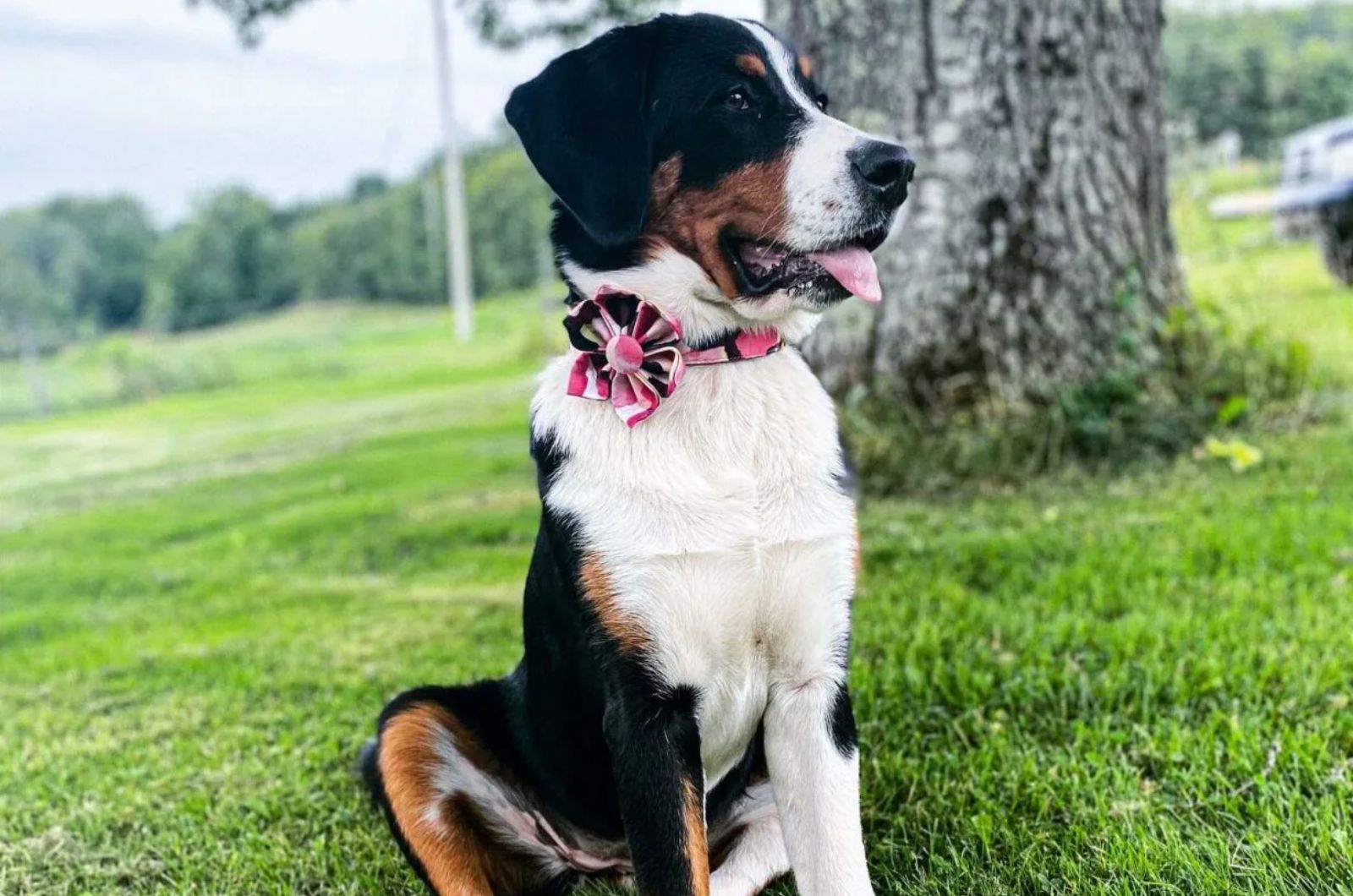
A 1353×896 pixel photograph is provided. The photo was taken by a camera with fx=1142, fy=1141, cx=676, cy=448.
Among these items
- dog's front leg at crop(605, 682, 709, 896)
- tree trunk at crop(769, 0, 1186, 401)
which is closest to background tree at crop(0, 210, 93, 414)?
tree trunk at crop(769, 0, 1186, 401)

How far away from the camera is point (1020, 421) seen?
5.39 m

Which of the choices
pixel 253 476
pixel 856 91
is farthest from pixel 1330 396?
pixel 253 476

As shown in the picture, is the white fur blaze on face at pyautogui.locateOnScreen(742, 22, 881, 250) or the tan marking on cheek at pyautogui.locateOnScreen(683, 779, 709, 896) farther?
the white fur blaze on face at pyautogui.locateOnScreen(742, 22, 881, 250)

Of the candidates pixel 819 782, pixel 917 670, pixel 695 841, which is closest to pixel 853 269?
pixel 819 782

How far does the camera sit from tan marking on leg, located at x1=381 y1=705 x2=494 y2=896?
227 cm

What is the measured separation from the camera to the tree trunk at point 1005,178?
527 cm

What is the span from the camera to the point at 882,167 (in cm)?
212

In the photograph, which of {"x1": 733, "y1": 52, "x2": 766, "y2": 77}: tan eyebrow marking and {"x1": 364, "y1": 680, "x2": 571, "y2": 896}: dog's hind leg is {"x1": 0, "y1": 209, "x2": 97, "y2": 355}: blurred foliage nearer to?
{"x1": 364, "y1": 680, "x2": 571, "y2": 896}: dog's hind leg

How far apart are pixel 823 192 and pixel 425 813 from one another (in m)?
1.47

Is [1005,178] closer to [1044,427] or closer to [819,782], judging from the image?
[1044,427]

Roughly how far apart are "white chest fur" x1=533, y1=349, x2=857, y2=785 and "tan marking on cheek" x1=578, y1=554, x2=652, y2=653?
0.5 inches

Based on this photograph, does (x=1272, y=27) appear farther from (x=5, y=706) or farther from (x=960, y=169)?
(x=5, y=706)

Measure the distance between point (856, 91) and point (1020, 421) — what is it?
1.76m

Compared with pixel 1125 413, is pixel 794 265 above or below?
above
